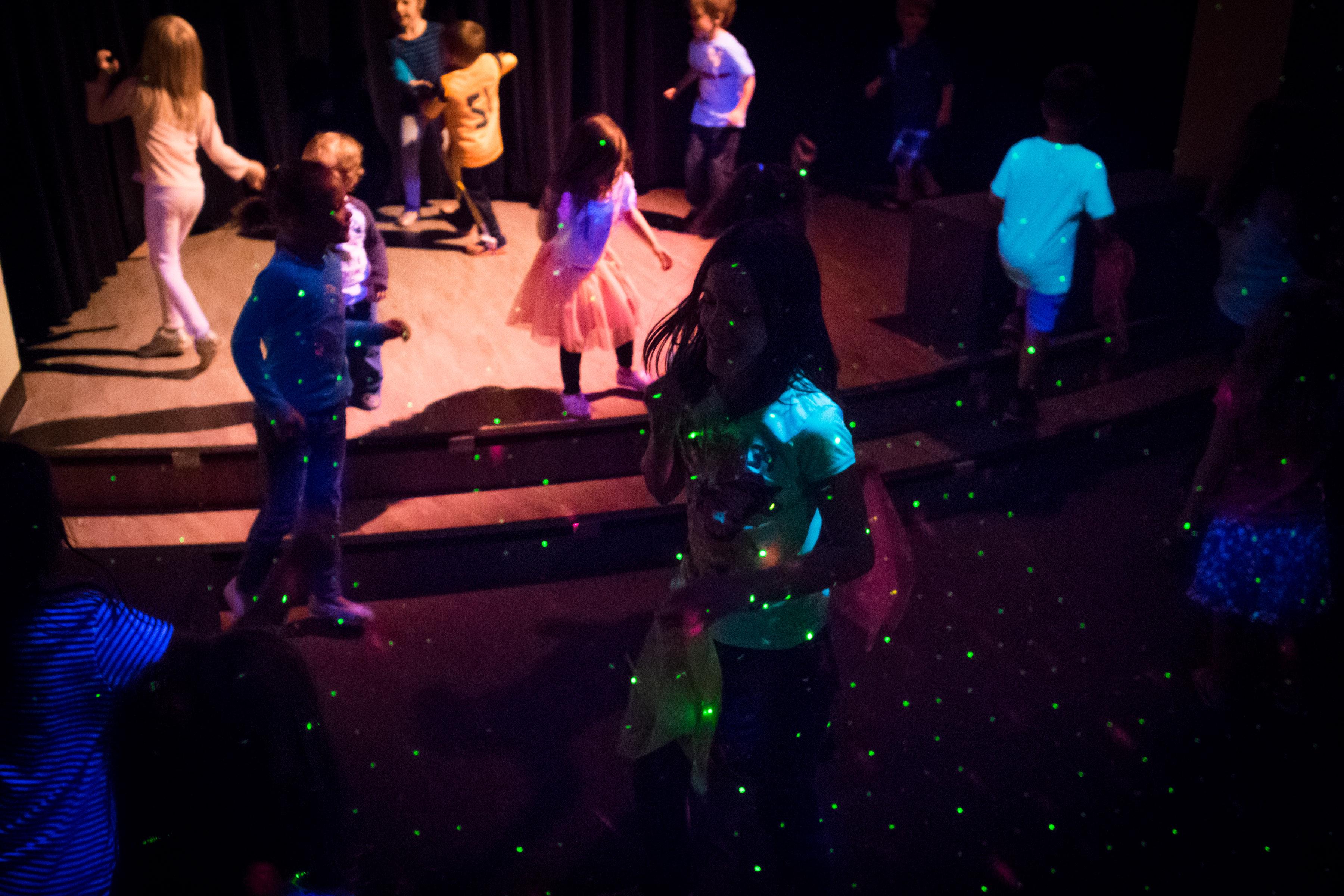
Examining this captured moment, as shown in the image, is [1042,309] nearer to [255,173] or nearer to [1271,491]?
[1271,491]

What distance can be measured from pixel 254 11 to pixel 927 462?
16.5 feet

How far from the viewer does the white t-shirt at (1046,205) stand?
4.36 metres

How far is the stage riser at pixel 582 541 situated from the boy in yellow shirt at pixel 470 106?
3.13 m

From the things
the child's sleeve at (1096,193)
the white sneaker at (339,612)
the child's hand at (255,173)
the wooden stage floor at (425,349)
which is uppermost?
the child's sleeve at (1096,193)

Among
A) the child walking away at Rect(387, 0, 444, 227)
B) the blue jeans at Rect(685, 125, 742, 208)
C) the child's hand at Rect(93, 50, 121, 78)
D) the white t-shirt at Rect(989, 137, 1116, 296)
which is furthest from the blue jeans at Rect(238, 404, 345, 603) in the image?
the blue jeans at Rect(685, 125, 742, 208)

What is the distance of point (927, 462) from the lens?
4656mm

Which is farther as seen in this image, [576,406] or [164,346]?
[164,346]

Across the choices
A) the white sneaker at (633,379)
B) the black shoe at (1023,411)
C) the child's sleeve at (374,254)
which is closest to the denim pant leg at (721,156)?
the white sneaker at (633,379)

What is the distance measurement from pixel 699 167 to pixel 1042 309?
3.09 m

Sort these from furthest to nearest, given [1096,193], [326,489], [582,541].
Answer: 1. [1096,193]
2. [582,541]
3. [326,489]

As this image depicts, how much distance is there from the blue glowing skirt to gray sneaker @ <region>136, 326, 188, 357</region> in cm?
448

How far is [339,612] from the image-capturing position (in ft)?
12.2

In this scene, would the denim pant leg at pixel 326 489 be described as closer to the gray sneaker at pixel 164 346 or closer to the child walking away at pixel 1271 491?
the gray sneaker at pixel 164 346

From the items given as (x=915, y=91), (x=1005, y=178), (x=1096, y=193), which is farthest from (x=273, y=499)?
(x=915, y=91)
